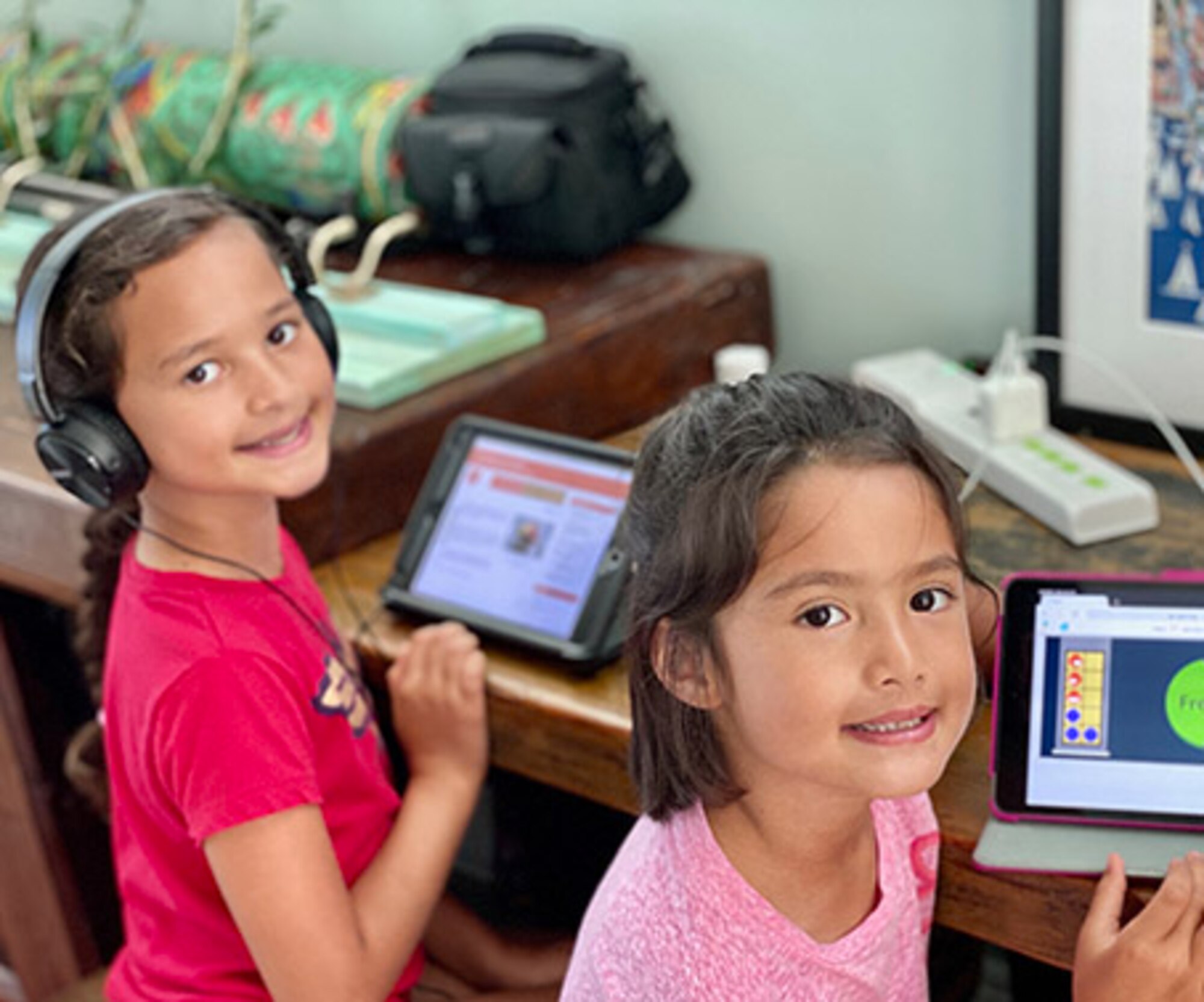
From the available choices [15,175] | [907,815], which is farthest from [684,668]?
[15,175]

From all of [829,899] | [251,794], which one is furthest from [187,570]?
[829,899]

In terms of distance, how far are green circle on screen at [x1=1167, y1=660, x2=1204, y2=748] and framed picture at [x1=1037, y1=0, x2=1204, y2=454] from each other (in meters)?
0.51

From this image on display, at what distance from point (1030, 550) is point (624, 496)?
0.32 meters

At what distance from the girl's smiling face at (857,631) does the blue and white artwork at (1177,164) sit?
24.6 inches

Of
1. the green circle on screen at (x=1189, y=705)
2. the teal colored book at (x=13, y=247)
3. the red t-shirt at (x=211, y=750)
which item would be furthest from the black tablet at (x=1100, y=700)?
the teal colored book at (x=13, y=247)

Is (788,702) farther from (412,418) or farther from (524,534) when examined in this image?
(412,418)

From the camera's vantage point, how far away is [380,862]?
1.32 m

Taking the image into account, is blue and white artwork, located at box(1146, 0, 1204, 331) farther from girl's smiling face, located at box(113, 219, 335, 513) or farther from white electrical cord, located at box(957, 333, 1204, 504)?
girl's smiling face, located at box(113, 219, 335, 513)

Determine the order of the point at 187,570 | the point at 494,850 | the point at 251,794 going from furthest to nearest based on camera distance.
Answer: the point at 494,850, the point at 187,570, the point at 251,794

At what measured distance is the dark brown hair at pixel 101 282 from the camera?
1.24 metres

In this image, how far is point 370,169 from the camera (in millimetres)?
2002

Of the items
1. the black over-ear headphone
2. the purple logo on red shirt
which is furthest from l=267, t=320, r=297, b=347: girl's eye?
the purple logo on red shirt

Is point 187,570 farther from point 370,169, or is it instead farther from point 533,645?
point 370,169

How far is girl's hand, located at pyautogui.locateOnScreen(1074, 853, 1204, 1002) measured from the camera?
99cm
